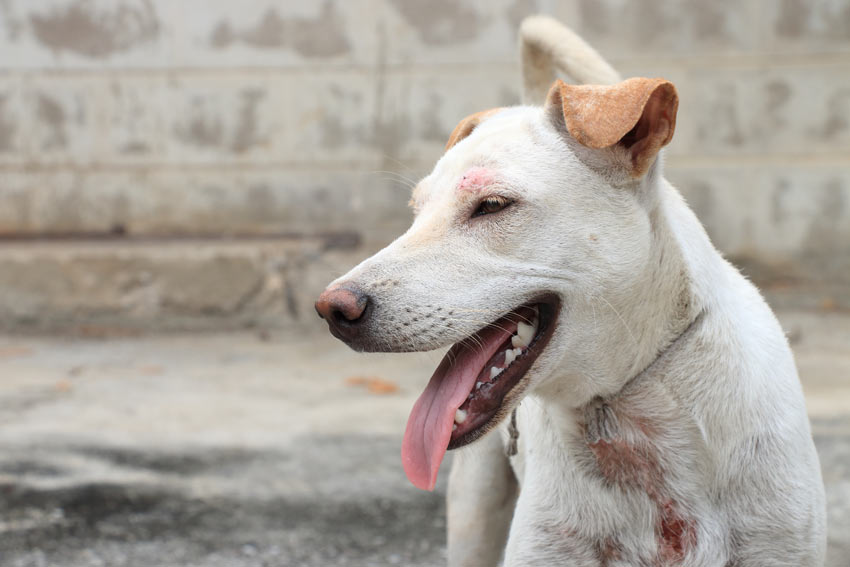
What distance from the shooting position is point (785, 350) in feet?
7.77

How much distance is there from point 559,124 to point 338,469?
2183 millimetres

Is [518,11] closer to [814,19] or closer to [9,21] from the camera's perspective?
[814,19]

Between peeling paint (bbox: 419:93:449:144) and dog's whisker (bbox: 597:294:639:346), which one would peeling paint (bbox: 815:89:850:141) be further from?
dog's whisker (bbox: 597:294:639:346)

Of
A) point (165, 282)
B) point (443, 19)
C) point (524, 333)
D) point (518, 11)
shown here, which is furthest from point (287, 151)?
point (524, 333)

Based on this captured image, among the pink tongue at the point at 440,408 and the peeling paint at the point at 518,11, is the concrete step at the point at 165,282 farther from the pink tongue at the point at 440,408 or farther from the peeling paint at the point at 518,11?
the pink tongue at the point at 440,408

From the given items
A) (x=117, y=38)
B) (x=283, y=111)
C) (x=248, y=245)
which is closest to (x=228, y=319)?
(x=248, y=245)

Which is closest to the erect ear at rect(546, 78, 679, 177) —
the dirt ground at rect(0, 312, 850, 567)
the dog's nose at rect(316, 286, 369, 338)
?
the dog's nose at rect(316, 286, 369, 338)

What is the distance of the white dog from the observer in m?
2.04

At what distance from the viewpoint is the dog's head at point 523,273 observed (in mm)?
2016

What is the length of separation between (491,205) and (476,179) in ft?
0.23

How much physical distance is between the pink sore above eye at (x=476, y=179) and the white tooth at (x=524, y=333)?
0.30 m

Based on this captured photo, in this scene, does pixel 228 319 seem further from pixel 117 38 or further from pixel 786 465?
pixel 786 465

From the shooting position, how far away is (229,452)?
13.9 feet

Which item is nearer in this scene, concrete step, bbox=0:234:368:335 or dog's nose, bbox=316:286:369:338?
dog's nose, bbox=316:286:369:338
